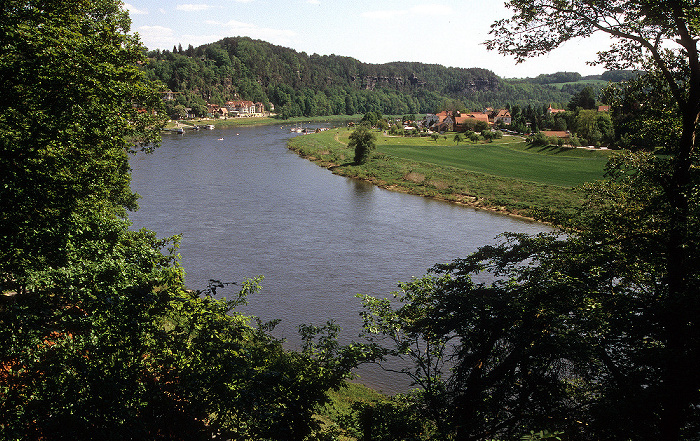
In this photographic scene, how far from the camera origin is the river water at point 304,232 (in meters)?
24.0

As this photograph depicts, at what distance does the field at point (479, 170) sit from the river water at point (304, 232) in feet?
11.6

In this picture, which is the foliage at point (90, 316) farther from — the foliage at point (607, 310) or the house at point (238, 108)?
the house at point (238, 108)

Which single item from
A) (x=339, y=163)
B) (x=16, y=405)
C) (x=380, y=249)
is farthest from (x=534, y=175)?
(x=16, y=405)

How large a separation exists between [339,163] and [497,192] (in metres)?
28.4

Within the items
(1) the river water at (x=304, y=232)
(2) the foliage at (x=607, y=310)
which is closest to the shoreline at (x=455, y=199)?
(1) the river water at (x=304, y=232)

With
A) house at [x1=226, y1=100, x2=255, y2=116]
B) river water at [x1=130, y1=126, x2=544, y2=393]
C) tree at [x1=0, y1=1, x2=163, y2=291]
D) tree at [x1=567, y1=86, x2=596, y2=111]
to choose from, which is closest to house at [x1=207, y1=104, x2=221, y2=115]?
house at [x1=226, y1=100, x2=255, y2=116]

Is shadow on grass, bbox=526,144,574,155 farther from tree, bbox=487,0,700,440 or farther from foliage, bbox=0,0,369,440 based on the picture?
foliage, bbox=0,0,369,440

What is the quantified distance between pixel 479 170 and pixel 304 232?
36.0 m

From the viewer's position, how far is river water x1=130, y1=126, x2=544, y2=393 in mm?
24047

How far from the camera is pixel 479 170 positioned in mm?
64562

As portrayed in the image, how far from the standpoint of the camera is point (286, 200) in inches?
1861

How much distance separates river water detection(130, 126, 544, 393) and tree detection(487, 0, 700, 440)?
1090cm

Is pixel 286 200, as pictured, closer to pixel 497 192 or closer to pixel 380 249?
pixel 380 249

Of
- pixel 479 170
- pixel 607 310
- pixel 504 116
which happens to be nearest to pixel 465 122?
pixel 504 116
